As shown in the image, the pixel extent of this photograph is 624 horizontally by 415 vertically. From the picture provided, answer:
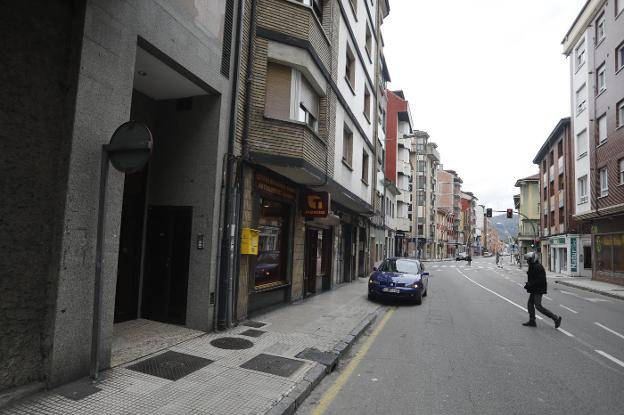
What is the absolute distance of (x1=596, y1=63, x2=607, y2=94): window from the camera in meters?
26.0

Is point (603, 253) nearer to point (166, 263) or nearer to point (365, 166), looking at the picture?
point (365, 166)

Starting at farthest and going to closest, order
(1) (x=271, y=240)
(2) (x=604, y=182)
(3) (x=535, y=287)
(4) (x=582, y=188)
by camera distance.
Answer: (4) (x=582, y=188) < (2) (x=604, y=182) < (1) (x=271, y=240) < (3) (x=535, y=287)

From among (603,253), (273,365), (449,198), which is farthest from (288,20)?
(449,198)

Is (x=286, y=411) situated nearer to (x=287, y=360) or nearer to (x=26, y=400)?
(x=287, y=360)

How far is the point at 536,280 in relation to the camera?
9.77 metres

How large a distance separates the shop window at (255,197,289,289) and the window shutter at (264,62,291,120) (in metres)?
2.05

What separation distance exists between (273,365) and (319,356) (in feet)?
2.79

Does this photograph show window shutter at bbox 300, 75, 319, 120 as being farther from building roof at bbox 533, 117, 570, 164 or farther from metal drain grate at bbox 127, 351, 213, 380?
building roof at bbox 533, 117, 570, 164

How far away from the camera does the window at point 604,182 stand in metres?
25.0

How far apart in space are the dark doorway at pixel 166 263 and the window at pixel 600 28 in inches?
1195

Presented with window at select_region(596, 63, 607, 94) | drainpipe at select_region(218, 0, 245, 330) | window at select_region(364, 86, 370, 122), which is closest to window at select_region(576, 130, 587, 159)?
window at select_region(596, 63, 607, 94)

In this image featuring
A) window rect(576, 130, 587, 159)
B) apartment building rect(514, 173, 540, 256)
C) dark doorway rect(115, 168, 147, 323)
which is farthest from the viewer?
apartment building rect(514, 173, 540, 256)

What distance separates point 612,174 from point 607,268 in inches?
241

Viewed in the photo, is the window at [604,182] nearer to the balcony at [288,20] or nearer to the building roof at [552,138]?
the building roof at [552,138]
